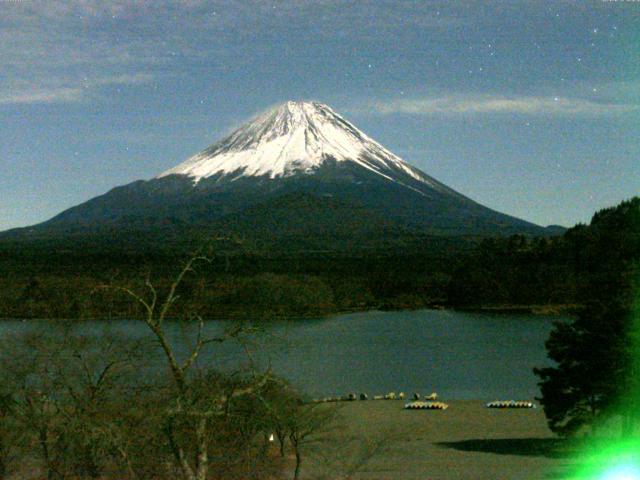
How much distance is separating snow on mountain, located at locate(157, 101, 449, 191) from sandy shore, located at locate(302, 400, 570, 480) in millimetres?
112359

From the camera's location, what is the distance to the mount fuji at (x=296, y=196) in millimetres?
108000

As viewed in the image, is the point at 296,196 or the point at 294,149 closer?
the point at 296,196

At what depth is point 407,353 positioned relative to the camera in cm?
3647

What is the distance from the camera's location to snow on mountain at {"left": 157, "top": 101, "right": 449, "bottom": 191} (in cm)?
13625

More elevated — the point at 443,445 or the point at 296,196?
the point at 296,196

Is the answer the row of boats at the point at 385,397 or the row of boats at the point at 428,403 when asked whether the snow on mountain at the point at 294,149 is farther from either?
the row of boats at the point at 428,403

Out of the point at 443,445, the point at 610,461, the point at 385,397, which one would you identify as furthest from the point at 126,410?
the point at 385,397

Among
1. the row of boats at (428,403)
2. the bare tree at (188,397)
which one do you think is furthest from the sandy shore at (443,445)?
the bare tree at (188,397)

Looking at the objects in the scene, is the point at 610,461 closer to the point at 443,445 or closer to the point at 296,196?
the point at 443,445

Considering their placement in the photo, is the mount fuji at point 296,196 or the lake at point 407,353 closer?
the lake at point 407,353

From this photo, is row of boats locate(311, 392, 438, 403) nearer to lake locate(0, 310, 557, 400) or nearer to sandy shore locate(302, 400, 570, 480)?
lake locate(0, 310, 557, 400)

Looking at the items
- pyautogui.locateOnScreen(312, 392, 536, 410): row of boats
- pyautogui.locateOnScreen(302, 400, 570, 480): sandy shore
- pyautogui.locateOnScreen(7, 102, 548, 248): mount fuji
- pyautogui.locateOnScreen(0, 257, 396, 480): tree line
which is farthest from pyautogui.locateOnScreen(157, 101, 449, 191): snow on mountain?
pyautogui.locateOnScreen(0, 257, 396, 480): tree line

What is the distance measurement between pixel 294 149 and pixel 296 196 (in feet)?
71.2

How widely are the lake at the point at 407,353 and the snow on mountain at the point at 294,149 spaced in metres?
83.5
